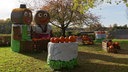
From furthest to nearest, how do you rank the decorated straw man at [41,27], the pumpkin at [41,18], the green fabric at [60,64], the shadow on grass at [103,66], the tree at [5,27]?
the tree at [5,27] < the pumpkin at [41,18] < the decorated straw man at [41,27] < the shadow on grass at [103,66] < the green fabric at [60,64]

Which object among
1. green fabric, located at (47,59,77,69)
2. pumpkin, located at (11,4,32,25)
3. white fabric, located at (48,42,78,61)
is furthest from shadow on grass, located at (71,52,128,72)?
pumpkin, located at (11,4,32,25)

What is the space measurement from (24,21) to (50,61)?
377 inches

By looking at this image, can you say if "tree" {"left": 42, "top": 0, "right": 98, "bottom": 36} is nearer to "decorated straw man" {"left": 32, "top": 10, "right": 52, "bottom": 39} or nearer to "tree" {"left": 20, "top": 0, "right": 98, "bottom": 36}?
"tree" {"left": 20, "top": 0, "right": 98, "bottom": 36}

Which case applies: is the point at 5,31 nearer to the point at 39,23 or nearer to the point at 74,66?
the point at 39,23

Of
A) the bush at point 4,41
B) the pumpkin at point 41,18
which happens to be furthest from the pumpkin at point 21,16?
the bush at point 4,41

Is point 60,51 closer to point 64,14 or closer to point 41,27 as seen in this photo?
point 41,27

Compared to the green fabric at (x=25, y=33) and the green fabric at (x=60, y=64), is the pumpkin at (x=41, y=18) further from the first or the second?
the green fabric at (x=60, y=64)

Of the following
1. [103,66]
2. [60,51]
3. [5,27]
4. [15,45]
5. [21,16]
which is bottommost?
[103,66]

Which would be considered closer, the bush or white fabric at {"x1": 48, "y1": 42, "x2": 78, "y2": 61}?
white fabric at {"x1": 48, "y1": 42, "x2": 78, "y2": 61}

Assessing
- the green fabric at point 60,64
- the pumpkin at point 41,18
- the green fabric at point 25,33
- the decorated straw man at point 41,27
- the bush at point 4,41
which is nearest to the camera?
the green fabric at point 60,64

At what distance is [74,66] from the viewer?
1509 cm

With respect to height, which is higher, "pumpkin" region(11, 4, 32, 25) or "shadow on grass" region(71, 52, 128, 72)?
"pumpkin" region(11, 4, 32, 25)

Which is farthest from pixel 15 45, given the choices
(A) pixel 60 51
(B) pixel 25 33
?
(A) pixel 60 51

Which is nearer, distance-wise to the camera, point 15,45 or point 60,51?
point 60,51
